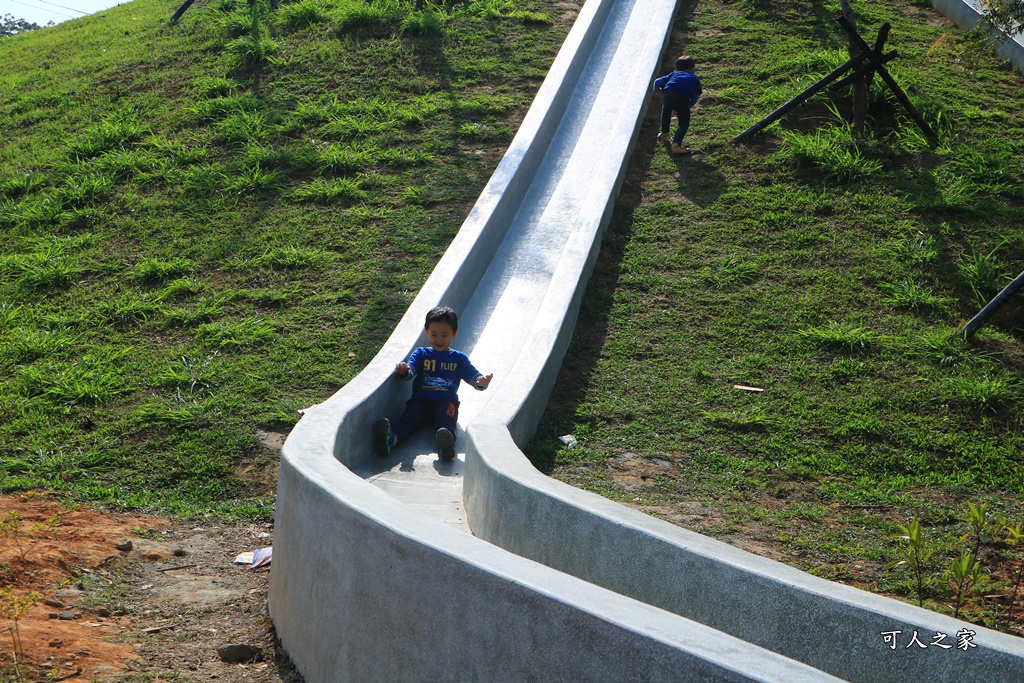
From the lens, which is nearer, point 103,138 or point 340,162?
point 340,162

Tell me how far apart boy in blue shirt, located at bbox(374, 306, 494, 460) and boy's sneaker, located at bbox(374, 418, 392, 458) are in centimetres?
20

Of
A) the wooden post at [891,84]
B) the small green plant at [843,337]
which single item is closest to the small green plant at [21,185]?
the small green plant at [843,337]

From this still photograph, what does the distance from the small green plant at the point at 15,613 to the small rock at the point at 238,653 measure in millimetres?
720

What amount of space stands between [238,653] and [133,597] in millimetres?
861

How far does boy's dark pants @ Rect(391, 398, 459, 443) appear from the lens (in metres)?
5.74

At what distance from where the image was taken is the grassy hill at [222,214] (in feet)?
20.4

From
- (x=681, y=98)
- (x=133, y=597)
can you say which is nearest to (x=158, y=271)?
(x=133, y=597)

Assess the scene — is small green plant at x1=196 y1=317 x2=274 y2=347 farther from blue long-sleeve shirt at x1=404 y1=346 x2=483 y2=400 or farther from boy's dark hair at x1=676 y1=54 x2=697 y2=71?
boy's dark hair at x1=676 y1=54 x2=697 y2=71

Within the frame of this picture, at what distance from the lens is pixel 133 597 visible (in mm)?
4137

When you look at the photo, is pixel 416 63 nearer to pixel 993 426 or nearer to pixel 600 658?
pixel 993 426

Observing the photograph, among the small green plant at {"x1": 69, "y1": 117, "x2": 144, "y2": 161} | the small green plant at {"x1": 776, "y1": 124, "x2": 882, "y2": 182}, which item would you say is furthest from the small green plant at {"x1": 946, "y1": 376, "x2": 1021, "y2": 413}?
the small green plant at {"x1": 69, "y1": 117, "x2": 144, "y2": 161}

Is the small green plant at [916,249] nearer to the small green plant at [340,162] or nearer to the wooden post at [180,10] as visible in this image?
the small green plant at [340,162]

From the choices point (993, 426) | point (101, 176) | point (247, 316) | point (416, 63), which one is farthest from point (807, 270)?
point (101, 176)

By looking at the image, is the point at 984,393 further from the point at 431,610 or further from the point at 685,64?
the point at 685,64
